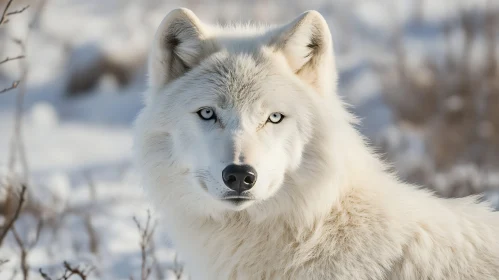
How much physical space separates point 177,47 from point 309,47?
0.70 metres

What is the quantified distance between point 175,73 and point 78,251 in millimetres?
2921

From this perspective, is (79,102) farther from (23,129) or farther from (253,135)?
(253,135)

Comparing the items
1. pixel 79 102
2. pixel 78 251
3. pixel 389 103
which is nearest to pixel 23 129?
pixel 79 102

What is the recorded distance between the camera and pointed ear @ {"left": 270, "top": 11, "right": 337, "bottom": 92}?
343 centimetres

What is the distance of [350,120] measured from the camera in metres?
3.62

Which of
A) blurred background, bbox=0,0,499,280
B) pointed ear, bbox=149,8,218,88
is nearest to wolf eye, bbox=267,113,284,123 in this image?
pointed ear, bbox=149,8,218,88

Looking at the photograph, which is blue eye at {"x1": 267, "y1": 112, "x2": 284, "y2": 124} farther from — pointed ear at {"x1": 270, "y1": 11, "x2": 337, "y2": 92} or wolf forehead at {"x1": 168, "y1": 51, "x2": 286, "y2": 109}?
pointed ear at {"x1": 270, "y1": 11, "x2": 337, "y2": 92}

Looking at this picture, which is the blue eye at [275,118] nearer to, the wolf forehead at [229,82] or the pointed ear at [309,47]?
the wolf forehead at [229,82]

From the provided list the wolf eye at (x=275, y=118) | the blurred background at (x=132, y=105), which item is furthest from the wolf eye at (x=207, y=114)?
the blurred background at (x=132, y=105)

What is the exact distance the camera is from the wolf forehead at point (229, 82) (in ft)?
10.8

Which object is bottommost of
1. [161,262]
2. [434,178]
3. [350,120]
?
[434,178]

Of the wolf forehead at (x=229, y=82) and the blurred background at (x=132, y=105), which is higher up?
the wolf forehead at (x=229, y=82)

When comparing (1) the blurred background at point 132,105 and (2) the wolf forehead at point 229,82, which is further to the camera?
(1) the blurred background at point 132,105

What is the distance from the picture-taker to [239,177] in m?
3.00
